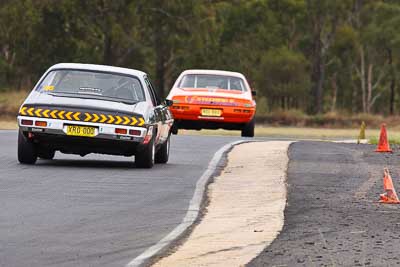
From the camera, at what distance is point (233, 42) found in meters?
73.2

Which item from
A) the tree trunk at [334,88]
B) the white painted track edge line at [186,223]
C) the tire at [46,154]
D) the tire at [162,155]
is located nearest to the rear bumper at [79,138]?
the tire at [46,154]

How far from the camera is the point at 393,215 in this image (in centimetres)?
1185

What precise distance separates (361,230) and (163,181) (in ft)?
16.9

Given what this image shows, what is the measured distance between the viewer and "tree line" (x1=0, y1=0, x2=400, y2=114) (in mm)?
61969

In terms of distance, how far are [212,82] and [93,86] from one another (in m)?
11.6

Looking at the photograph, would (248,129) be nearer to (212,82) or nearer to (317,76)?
(212,82)

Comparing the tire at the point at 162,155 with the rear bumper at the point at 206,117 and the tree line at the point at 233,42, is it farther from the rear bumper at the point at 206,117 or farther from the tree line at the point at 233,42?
the tree line at the point at 233,42

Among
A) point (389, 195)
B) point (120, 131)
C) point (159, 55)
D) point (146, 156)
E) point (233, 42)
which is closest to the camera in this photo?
point (389, 195)

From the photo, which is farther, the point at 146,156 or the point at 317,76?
the point at 317,76

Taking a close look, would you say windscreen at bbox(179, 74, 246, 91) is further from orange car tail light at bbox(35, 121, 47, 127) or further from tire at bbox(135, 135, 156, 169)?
orange car tail light at bbox(35, 121, 47, 127)

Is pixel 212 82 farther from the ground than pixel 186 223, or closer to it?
closer to it

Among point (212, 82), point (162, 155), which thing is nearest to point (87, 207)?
point (162, 155)

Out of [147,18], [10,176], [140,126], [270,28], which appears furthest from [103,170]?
[270,28]

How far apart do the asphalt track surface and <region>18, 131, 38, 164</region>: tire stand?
11.3ft
